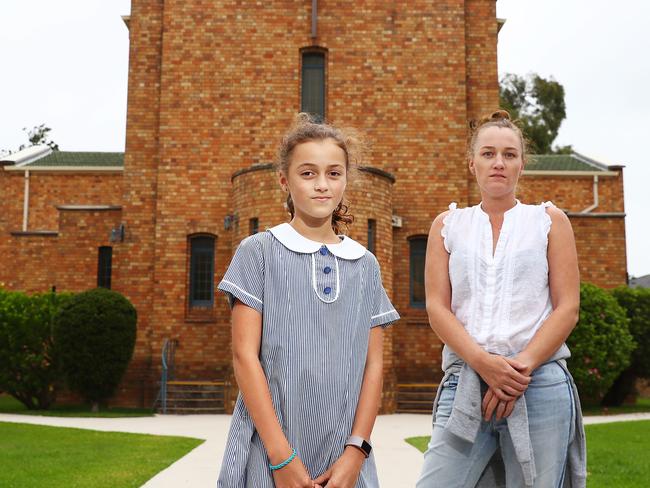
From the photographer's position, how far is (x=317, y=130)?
9.61 feet

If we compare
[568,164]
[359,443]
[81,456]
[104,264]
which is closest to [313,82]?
[104,264]

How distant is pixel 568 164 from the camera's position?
26672 millimetres

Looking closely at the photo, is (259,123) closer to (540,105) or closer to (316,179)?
(316,179)

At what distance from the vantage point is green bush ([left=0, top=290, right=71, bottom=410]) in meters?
16.5

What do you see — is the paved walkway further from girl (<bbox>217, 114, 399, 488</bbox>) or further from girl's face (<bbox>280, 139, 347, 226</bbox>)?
girl's face (<bbox>280, 139, 347, 226</bbox>)

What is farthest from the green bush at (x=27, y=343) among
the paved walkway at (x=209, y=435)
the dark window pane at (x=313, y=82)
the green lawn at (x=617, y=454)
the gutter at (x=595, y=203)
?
the gutter at (x=595, y=203)

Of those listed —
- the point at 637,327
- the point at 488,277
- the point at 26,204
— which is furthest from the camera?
the point at 26,204

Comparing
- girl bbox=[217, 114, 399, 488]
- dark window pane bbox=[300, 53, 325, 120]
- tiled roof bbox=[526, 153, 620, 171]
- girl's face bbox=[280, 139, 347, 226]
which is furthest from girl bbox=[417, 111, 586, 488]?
tiled roof bbox=[526, 153, 620, 171]

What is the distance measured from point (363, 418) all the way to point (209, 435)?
370 inches

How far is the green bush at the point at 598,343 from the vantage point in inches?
638

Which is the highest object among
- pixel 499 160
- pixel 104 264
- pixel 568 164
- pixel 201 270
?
pixel 568 164

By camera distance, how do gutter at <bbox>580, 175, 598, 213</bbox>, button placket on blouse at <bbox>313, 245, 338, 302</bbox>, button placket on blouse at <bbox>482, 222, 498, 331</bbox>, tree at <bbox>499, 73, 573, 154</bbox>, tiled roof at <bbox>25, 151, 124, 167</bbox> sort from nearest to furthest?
button placket on blouse at <bbox>313, 245, 338, 302</bbox>
button placket on blouse at <bbox>482, 222, 498, 331</bbox>
gutter at <bbox>580, 175, 598, 213</bbox>
tiled roof at <bbox>25, 151, 124, 167</bbox>
tree at <bbox>499, 73, 573, 154</bbox>

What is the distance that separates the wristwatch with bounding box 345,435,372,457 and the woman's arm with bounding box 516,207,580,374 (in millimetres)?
681

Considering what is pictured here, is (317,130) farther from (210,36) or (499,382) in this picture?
(210,36)
